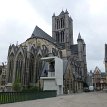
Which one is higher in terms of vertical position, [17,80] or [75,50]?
[75,50]

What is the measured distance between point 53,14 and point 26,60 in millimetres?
47214

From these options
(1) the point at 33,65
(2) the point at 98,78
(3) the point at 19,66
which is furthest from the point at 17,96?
(2) the point at 98,78

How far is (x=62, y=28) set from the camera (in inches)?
3597

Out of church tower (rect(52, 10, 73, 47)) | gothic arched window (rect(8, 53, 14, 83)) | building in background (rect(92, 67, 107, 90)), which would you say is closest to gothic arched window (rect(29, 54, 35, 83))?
gothic arched window (rect(8, 53, 14, 83))

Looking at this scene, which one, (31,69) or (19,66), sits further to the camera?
(31,69)

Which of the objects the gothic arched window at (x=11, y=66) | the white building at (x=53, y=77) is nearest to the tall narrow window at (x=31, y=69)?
the gothic arched window at (x=11, y=66)

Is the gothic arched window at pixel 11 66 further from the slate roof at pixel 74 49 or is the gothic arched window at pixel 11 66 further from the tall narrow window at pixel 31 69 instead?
the slate roof at pixel 74 49

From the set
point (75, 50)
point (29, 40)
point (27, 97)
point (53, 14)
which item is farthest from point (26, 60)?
point (53, 14)

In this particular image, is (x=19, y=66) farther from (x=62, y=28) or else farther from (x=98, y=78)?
(x=98, y=78)

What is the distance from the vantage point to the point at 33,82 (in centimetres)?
5500

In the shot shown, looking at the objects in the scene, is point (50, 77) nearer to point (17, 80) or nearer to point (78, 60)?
point (17, 80)

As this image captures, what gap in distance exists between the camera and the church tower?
291 ft

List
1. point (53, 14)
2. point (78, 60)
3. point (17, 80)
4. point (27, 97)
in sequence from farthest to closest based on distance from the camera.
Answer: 1. point (53, 14)
2. point (78, 60)
3. point (17, 80)
4. point (27, 97)

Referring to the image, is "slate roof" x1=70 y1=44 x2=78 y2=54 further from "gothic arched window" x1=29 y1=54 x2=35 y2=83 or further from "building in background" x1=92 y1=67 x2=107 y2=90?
"gothic arched window" x1=29 y1=54 x2=35 y2=83
